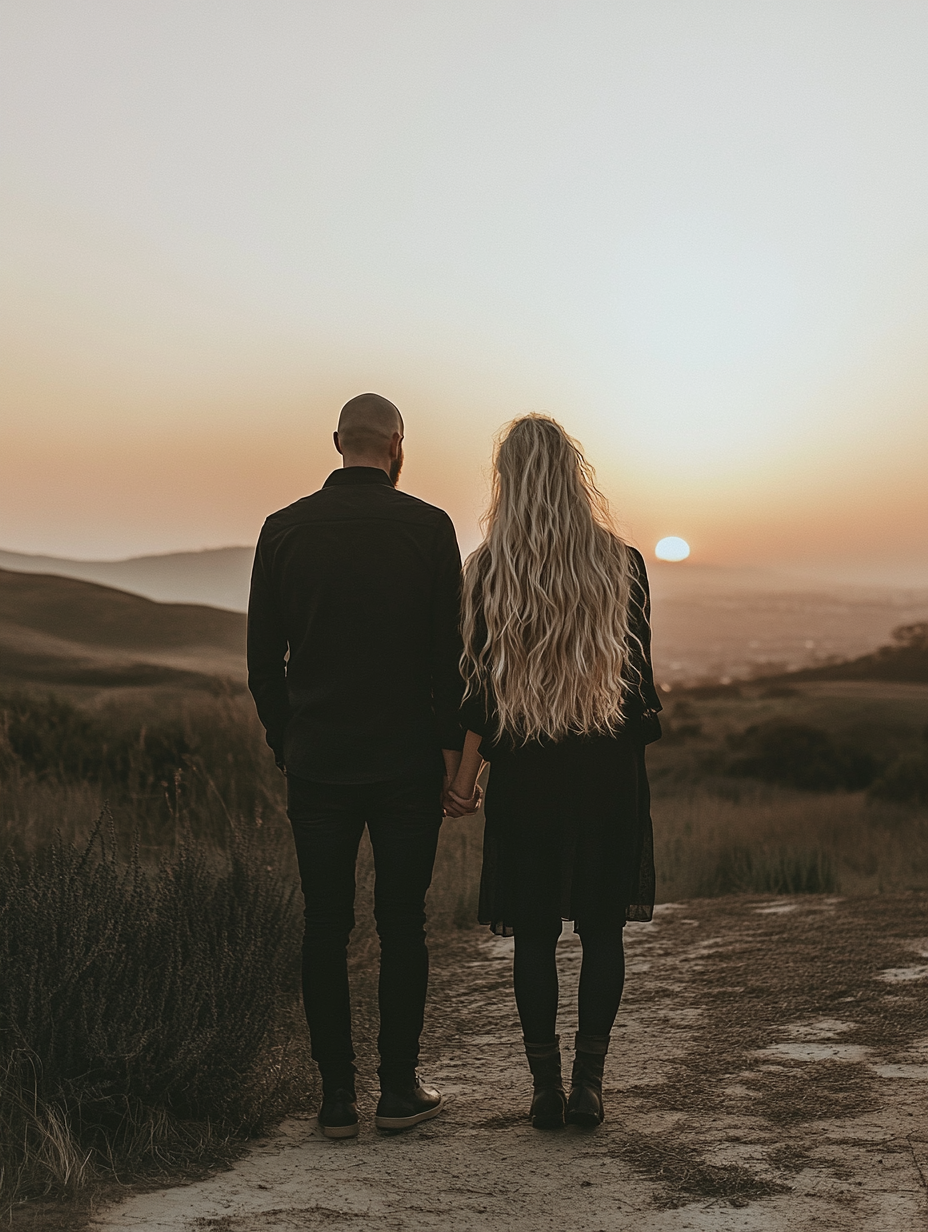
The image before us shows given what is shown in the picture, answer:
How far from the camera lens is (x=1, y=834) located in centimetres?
630

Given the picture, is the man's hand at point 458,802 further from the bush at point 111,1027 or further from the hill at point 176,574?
the hill at point 176,574

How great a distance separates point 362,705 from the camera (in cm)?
323

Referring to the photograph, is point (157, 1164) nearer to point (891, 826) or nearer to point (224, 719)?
point (224, 719)

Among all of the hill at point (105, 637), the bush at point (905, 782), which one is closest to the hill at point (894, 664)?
the bush at point (905, 782)

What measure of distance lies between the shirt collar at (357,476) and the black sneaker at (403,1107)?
1808mm

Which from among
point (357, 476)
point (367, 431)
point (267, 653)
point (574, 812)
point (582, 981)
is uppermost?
point (367, 431)

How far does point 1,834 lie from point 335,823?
3782 millimetres

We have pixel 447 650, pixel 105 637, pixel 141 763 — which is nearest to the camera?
pixel 447 650

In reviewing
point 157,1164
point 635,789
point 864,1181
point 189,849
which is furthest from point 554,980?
point 189,849

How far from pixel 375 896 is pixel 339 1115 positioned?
652 mm

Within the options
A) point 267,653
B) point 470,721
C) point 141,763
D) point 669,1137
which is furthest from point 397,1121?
point 141,763

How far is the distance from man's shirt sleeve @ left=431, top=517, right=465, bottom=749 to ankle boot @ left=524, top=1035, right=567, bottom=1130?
0.92m

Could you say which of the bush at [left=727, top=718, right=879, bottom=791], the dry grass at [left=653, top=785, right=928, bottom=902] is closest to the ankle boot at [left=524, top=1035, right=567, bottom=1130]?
the dry grass at [left=653, top=785, right=928, bottom=902]

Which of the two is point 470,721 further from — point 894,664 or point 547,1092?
point 894,664
